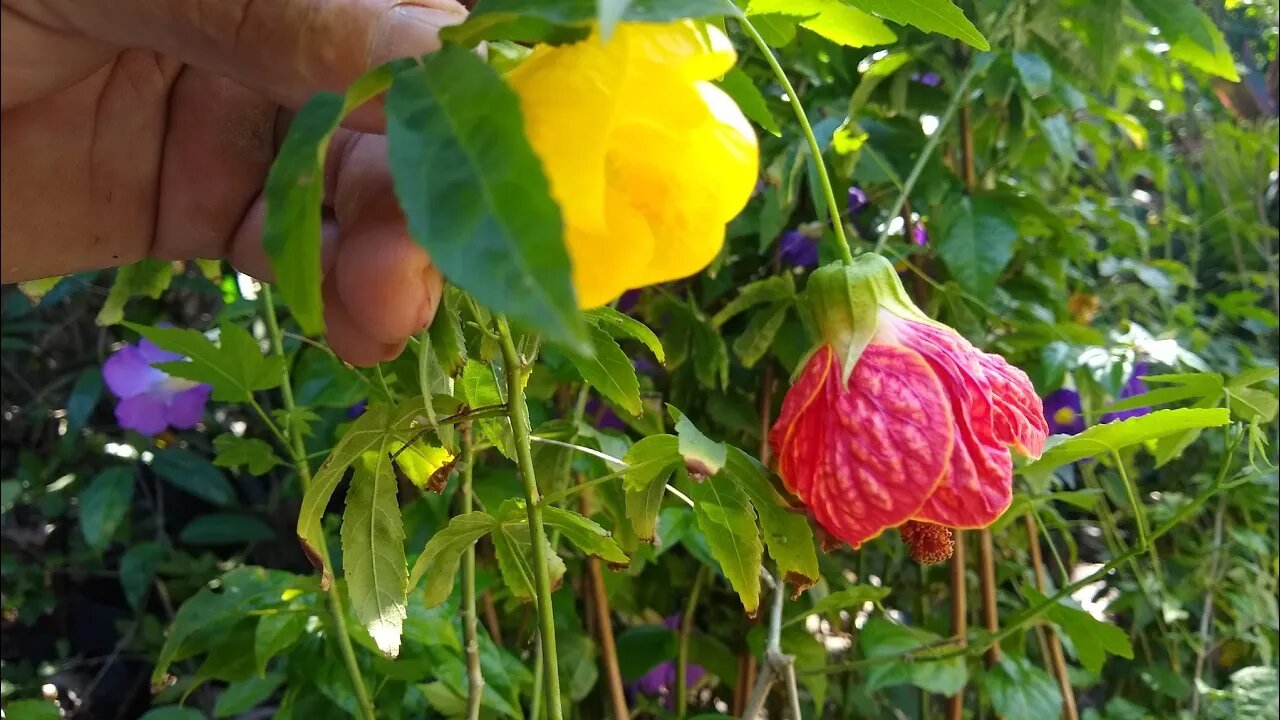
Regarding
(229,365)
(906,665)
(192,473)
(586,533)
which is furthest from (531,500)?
(192,473)

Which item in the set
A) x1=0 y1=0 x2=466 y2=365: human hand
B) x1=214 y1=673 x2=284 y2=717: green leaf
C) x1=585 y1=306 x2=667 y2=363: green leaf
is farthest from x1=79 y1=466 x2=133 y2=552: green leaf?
x1=585 y1=306 x2=667 y2=363: green leaf

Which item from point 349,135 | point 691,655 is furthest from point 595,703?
point 349,135

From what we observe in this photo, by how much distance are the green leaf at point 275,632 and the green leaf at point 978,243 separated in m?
0.53

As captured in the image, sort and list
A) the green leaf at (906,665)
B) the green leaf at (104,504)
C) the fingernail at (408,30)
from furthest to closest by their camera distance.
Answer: the green leaf at (104,504) → the green leaf at (906,665) → the fingernail at (408,30)

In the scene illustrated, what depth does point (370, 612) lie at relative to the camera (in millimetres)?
371

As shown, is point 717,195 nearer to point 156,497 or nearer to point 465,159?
point 465,159

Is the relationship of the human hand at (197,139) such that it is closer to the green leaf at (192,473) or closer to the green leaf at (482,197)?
the green leaf at (482,197)

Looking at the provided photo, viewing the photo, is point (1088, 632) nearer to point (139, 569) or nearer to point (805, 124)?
point (805, 124)

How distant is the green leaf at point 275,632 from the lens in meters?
0.54

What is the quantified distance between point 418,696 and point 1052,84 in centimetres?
71

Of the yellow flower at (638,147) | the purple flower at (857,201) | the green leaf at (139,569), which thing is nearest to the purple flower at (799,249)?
the purple flower at (857,201)

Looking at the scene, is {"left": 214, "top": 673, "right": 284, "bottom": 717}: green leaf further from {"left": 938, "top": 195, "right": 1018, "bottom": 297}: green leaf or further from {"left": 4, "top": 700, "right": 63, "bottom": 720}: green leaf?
{"left": 938, "top": 195, "right": 1018, "bottom": 297}: green leaf

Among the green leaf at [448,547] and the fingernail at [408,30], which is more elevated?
the fingernail at [408,30]

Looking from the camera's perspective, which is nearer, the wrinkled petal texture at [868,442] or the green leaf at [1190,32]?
the wrinkled petal texture at [868,442]
